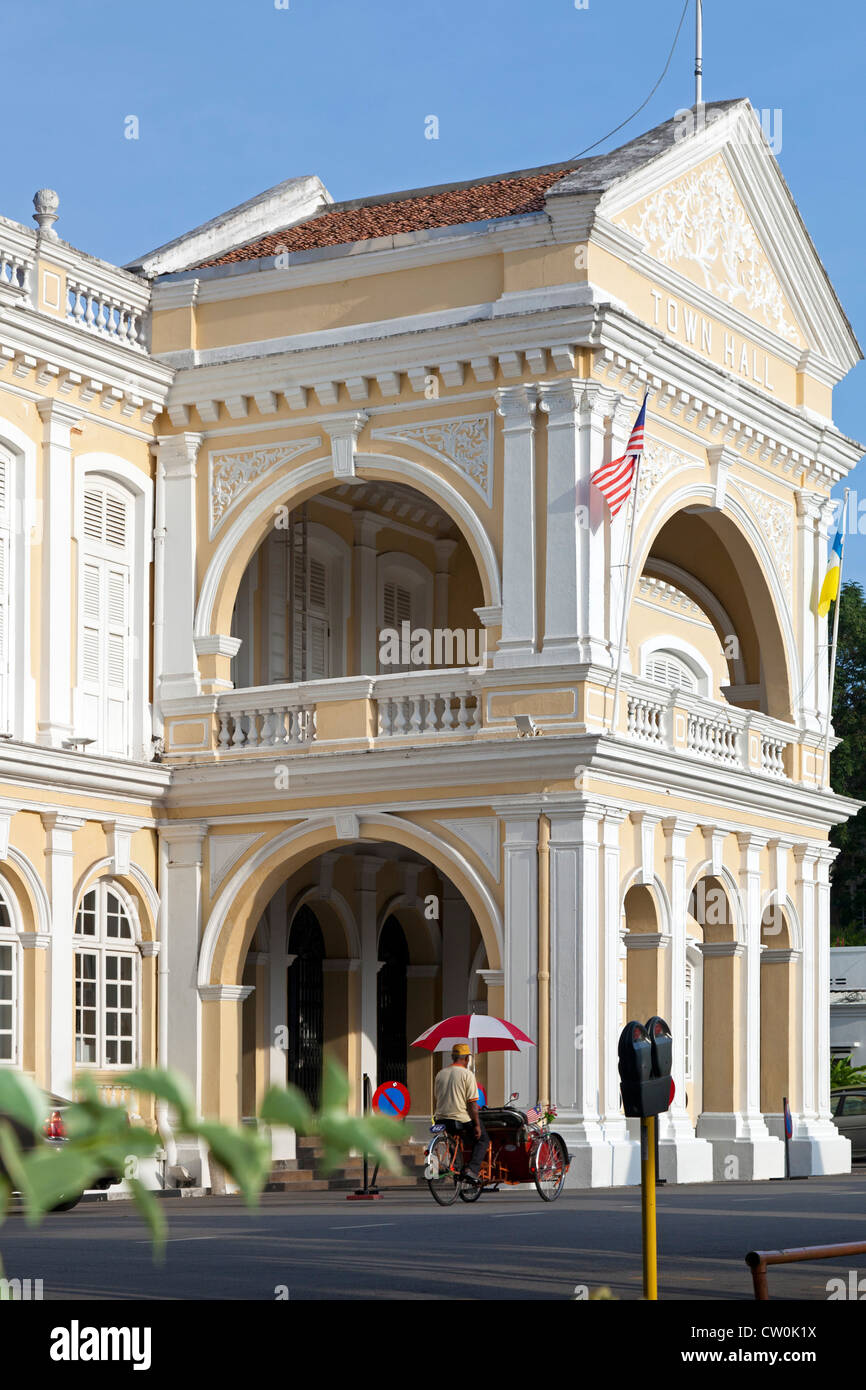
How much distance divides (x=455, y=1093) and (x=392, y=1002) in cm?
833

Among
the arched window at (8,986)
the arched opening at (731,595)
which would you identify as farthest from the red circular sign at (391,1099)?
the arched opening at (731,595)

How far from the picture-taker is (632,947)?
24.0 m

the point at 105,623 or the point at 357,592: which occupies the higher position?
the point at 357,592

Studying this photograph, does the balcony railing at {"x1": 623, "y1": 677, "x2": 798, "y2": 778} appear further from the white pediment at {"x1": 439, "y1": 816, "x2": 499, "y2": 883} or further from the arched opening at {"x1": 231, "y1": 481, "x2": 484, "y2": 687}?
the arched opening at {"x1": 231, "y1": 481, "x2": 484, "y2": 687}

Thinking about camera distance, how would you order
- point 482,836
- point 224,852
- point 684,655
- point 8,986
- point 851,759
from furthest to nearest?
point 851,759 < point 684,655 < point 224,852 < point 482,836 < point 8,986

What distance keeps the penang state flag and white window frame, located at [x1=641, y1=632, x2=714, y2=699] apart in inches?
118

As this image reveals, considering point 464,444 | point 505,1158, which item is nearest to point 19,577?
point 464,444

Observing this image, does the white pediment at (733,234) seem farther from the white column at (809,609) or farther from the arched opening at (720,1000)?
the arched opening at (720,1000)

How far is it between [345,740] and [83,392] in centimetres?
464

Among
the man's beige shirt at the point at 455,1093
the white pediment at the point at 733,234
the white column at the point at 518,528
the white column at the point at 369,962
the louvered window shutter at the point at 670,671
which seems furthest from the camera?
the louvered window shutter at the point at 670,671

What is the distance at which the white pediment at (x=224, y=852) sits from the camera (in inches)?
953

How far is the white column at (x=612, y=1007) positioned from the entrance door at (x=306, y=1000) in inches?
200

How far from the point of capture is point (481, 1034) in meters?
21.2

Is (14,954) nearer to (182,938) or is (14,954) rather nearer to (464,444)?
(182,938)
